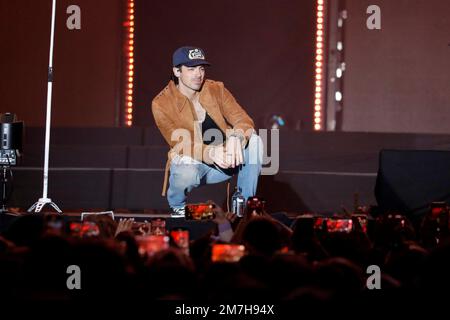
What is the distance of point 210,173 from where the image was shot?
18.2ft

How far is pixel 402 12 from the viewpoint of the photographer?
7426 mm

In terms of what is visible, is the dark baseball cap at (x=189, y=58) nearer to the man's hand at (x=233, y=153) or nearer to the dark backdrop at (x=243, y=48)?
the man's hand at (x=233, y=153)

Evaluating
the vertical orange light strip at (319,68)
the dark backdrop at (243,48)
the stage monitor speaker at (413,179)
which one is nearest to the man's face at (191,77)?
the stage monitor speaker at (413,179)

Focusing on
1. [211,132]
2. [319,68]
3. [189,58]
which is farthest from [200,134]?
[319,68]

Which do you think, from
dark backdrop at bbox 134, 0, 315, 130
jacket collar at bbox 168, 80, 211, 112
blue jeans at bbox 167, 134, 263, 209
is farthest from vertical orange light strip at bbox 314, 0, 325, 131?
blue jeans at bbox 167, 134, 263, 209

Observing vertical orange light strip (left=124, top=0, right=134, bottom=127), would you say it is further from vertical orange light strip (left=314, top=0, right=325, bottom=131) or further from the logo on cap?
the logo on cap

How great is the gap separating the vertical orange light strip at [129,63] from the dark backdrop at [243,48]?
0.05 meters

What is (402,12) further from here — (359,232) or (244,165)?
(359,232)

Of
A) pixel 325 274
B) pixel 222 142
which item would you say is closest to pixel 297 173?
pixel 222 142

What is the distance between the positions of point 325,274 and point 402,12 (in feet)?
17.3

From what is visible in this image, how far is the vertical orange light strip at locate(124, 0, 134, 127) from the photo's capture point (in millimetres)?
7477

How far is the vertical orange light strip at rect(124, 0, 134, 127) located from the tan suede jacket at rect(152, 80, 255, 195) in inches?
71.1

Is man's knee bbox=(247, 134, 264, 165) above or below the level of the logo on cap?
below

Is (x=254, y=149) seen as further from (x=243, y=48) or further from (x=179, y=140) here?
(x=243, y=48)
